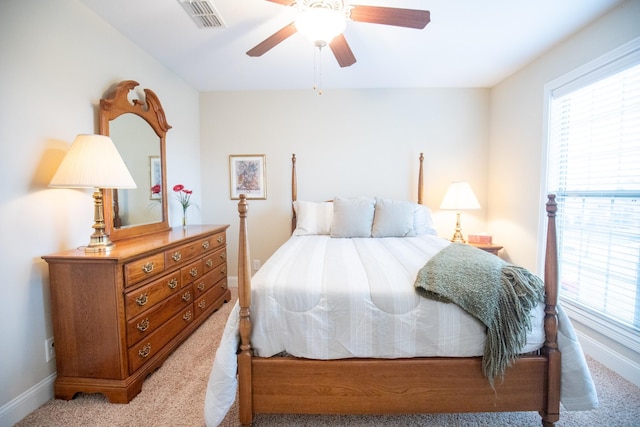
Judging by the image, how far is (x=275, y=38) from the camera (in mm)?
1764

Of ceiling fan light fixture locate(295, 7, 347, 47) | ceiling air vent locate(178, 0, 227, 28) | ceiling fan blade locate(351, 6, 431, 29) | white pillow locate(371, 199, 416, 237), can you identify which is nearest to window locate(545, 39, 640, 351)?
white pillow locate(371, 199, 416, 237)

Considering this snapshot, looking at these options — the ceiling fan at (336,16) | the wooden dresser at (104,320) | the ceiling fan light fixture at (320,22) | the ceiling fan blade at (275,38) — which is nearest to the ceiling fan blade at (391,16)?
the ceiling fan at (336,16)

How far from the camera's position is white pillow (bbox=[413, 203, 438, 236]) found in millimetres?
2883

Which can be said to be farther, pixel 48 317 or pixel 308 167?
pixel 308 167

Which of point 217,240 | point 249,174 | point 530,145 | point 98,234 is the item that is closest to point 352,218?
point 217,240

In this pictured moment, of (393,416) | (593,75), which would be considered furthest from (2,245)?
(593,75)

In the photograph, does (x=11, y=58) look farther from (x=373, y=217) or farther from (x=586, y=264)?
(x=586, y=264)

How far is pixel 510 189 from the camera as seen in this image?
116 inches

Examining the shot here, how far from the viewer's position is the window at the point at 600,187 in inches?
69.9

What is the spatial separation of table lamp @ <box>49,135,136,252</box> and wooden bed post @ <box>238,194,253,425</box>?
0.97 metres

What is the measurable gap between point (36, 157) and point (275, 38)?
1.61 metres

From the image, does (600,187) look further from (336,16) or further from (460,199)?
(336,16)

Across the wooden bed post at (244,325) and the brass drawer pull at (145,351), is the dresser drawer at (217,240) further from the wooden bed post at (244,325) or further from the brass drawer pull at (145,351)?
the wooden bed post at (244,325)

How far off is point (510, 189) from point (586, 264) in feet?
3.54
